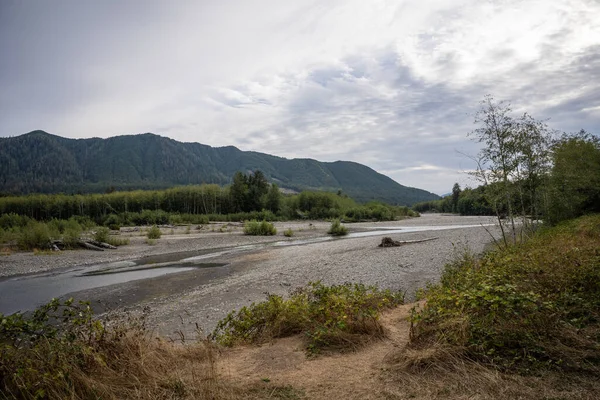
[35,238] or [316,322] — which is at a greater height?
[35,238]

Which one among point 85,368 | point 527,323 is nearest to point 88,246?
point 85,368

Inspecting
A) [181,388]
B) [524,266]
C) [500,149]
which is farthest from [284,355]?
[500,149]

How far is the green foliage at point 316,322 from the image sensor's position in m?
6.75

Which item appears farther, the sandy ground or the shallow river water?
the shallow river water

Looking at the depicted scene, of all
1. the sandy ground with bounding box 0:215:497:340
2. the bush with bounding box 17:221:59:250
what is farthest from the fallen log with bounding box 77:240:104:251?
the sandy ground with bounding box 0:215:497:340

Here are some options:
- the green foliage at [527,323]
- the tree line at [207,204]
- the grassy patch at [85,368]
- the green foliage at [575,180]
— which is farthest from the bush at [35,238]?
the tree line at [207,204]

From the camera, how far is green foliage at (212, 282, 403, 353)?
22.1ft

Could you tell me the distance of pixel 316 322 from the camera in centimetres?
739

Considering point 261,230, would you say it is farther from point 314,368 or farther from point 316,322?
point 314,368

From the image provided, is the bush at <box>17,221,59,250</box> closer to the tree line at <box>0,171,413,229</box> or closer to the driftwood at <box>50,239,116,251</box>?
the driftwood at <box>50,239,116,251</box>

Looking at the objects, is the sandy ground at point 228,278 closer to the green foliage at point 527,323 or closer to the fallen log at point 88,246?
the fallen log at point 88,246

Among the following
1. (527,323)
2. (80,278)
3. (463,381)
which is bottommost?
(80,278)

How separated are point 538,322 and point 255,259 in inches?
901

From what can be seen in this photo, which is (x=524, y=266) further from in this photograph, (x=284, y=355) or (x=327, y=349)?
(x=284, y=355)
